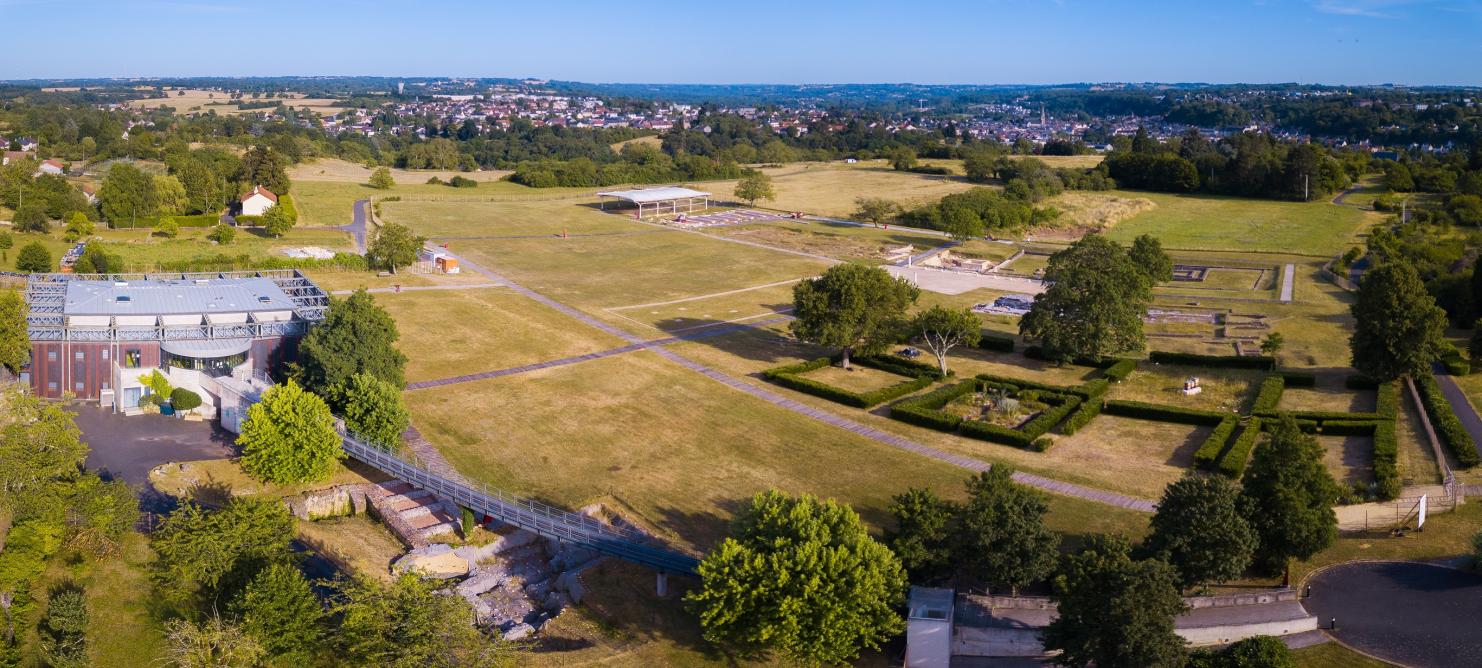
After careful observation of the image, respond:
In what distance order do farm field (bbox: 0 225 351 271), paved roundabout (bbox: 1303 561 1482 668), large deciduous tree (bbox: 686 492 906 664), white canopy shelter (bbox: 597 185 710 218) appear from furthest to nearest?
white canopy shelter (bbox: 597 185 710 218) → farm field (bbox: 0 225 351 271) → paved roundabout (bbox: 1303 561 1482 668) → large deciduous tree (bbox: 686 492 906 664)

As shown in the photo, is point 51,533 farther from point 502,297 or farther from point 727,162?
point 727,162

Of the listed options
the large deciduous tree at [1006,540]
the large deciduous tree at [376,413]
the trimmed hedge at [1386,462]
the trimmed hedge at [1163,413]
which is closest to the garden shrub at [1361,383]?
the trimmed hedge at [1386,462]

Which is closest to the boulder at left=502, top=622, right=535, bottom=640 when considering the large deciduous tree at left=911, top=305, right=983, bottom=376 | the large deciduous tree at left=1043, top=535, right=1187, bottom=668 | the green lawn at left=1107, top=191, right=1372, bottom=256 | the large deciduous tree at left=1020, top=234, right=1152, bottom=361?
the large deciduous tree at left=1043, top=535, right=1187, bottom=668

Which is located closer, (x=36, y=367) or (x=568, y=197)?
(x=36, y=367)

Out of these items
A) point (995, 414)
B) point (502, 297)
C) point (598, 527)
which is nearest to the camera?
point (598, 527)

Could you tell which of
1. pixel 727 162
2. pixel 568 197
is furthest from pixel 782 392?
pixel 727 162

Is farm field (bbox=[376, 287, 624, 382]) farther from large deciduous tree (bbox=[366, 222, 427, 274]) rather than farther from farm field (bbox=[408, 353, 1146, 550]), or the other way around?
large deciduous tree (bbox=[366, 222, 427, 274])

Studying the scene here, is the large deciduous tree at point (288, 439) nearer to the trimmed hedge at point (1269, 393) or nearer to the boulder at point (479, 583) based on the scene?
the boulder at point (479, 583)
